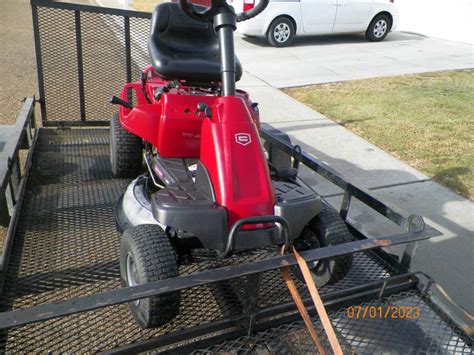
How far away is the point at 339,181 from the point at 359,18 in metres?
8.31

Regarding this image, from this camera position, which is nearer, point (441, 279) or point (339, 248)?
point (339, 248)

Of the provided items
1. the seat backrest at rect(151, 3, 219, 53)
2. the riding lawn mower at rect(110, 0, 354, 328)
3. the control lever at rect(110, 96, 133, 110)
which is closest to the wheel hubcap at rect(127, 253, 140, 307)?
the riding lawn mower at rect(110, 0, 354, 328)

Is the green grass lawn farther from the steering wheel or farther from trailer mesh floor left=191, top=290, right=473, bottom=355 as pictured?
the steering wheel

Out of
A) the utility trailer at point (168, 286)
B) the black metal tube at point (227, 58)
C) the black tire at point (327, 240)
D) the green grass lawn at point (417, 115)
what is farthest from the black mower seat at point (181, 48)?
the green grass lawn at point (417, 115)

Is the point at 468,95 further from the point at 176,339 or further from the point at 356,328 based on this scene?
the point at 176,339

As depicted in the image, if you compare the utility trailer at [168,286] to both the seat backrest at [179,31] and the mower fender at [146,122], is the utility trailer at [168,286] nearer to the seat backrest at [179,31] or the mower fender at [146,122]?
the mower fender at [146,122]

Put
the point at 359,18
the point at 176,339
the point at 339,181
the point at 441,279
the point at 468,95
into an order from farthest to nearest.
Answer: the point at 359,18 → the point at 468,95 → the point at 441,279 → the point at 339,181 → the point at 176,339

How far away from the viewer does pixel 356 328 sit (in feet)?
6.84

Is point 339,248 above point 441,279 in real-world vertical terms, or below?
above

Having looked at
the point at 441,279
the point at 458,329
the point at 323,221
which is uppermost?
the point at 323,221

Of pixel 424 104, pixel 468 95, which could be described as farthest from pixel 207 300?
pixel 468 95

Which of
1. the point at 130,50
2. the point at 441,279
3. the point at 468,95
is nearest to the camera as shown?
the point at 441,279

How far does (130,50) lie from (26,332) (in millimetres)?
2744

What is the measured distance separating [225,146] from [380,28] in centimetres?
943
